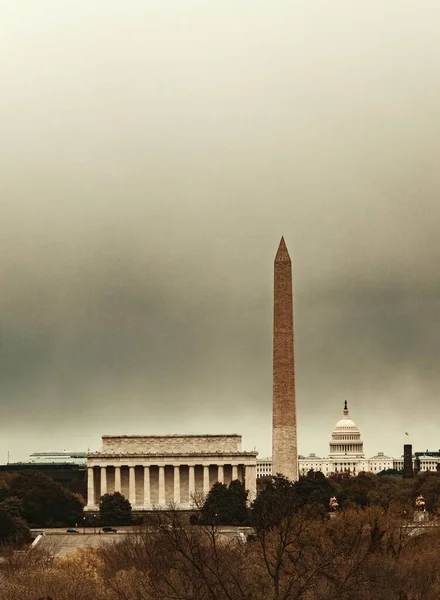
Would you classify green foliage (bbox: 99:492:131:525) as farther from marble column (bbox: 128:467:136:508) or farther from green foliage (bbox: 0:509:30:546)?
marble column (bbox: 128:467:136:508)

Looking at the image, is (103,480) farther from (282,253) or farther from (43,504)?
(282,253)

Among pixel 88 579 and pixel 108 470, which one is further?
pixel 108 470

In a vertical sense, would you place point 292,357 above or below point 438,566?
above

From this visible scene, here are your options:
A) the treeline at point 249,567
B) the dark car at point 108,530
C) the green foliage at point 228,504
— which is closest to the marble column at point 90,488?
the green foliage at point 228,504

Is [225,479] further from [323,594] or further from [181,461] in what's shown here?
[323,594]

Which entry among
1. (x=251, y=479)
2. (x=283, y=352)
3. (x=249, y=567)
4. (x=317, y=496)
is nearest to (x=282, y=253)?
(x=283, y=352)

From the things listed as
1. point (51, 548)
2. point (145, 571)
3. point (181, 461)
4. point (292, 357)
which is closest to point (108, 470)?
point (181, 461)
